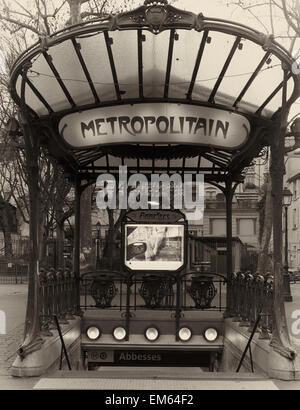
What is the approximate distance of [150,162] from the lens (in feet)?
37.2

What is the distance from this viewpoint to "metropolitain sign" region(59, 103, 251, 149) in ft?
26.4

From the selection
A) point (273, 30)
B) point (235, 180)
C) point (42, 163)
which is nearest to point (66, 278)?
point (235, 180)

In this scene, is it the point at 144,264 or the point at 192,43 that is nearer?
the point at 192,43

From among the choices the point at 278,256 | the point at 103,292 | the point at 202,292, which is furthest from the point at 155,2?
the point at 103,292

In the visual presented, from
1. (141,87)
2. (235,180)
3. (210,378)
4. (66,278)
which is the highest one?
(141,87)

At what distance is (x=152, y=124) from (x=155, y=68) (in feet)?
2.56

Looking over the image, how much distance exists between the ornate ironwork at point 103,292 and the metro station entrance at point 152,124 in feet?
1.48

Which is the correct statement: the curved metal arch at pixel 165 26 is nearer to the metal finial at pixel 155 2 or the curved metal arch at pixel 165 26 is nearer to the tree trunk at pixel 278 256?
the metal finial at pixel 155 2

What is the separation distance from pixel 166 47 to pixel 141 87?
72 cm

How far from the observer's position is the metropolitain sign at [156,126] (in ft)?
26.4

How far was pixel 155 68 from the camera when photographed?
790 centimetres

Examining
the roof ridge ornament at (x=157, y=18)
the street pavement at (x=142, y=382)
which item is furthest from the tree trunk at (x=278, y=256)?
the roof ridge ornament at (x=157, y=18)

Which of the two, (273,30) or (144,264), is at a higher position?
(273,30)
